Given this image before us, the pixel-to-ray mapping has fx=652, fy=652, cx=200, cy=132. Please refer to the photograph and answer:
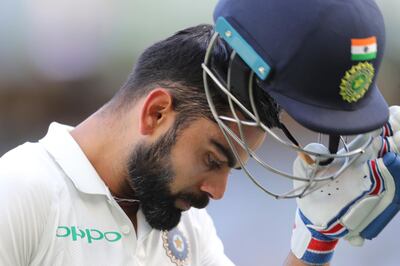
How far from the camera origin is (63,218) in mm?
1174

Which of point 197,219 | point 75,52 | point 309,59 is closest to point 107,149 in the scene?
point 197,219

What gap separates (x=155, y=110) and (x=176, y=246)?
313 millimetres

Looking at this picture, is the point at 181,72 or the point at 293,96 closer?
the point at 293,96

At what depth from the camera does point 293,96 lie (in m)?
1.09

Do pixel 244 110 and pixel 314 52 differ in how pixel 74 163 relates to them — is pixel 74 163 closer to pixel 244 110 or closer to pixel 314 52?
pixel 244 110

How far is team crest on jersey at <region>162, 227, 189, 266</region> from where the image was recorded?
Answer: 1343 millimetres

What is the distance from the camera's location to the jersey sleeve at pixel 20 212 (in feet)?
3.61

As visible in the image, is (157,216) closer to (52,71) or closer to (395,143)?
(395,143)

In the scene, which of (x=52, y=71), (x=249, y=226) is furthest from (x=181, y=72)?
(x=52, y=71)

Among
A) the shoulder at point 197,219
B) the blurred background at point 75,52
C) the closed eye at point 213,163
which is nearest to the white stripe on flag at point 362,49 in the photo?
the closed eye at point 213,163

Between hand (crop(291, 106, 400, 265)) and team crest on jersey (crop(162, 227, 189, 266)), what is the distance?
27 centimetres

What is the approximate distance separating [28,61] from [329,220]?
102 inches

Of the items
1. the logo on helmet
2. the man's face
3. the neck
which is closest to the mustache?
the man's face

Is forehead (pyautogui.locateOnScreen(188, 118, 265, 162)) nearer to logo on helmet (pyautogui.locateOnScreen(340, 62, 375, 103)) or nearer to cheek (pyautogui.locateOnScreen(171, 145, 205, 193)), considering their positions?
cheek (pyautogui.locateOnScreen(171, 145, 205, 193))
